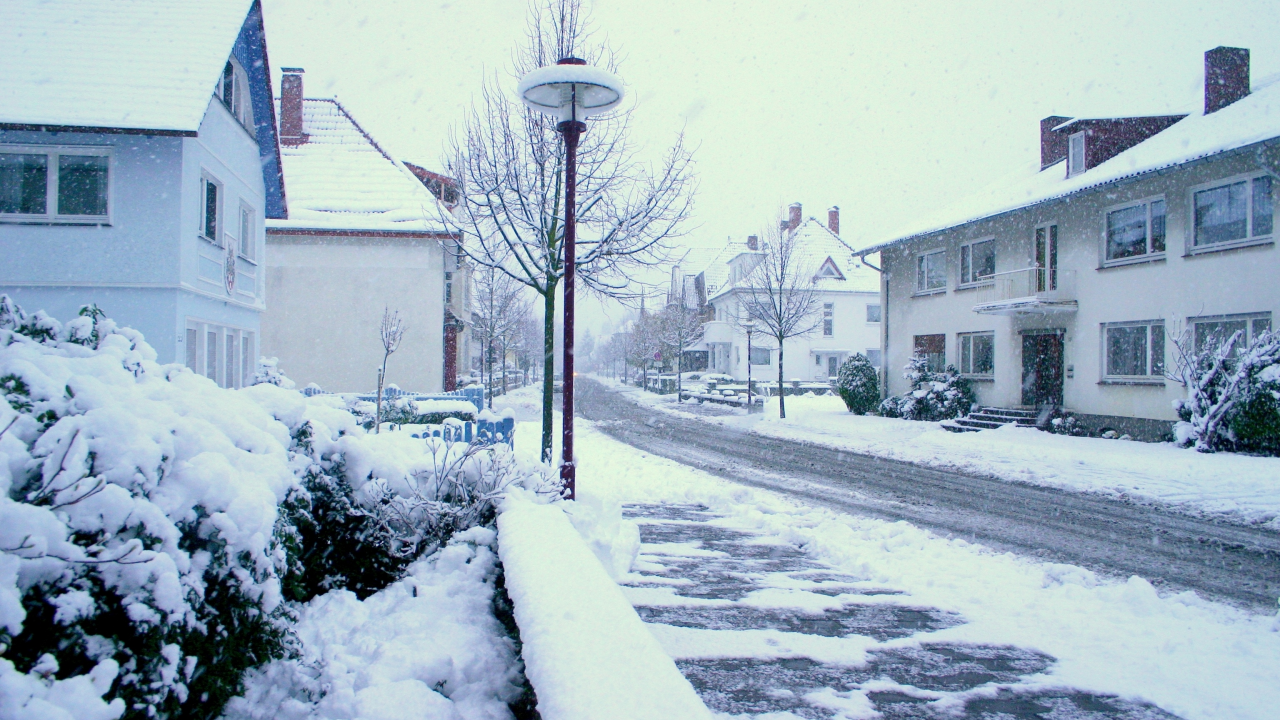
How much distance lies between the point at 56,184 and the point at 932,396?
2182 cm

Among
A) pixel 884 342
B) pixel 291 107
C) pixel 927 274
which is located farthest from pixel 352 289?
pixel 927 274

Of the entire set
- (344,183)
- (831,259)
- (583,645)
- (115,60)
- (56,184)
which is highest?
(831,259)

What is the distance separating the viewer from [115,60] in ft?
42.5

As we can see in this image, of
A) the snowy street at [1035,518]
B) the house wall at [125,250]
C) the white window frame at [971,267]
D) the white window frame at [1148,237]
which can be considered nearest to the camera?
the snowy street at [1035,518]

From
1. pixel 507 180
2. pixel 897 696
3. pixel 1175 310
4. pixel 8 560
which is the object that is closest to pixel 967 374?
pixel 1175 310

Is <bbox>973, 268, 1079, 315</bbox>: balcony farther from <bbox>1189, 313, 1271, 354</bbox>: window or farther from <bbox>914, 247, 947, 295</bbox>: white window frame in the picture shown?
<bbox>1189, 313, 1271, 354</bbox>: window

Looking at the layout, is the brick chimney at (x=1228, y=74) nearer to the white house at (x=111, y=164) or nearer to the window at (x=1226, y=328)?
the window at (x=1226, y=328)

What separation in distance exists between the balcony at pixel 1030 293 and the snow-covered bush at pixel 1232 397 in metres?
4.68

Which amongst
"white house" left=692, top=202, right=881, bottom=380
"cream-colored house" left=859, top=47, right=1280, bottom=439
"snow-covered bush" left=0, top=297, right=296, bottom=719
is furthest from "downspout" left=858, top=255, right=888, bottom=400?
"snow-covered bush" left=0, top=297, right=296, bottom=719

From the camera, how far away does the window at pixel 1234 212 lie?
49.9ft

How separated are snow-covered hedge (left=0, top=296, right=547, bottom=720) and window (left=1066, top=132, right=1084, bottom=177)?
2239 centimetres

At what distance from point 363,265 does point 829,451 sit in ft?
52.9

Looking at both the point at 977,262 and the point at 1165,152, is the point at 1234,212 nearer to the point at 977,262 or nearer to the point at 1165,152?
the point at 1165,152

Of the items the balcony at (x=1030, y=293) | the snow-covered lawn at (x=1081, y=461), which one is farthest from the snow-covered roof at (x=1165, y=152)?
the snow-covered lawn at (x=1081, y=461)
